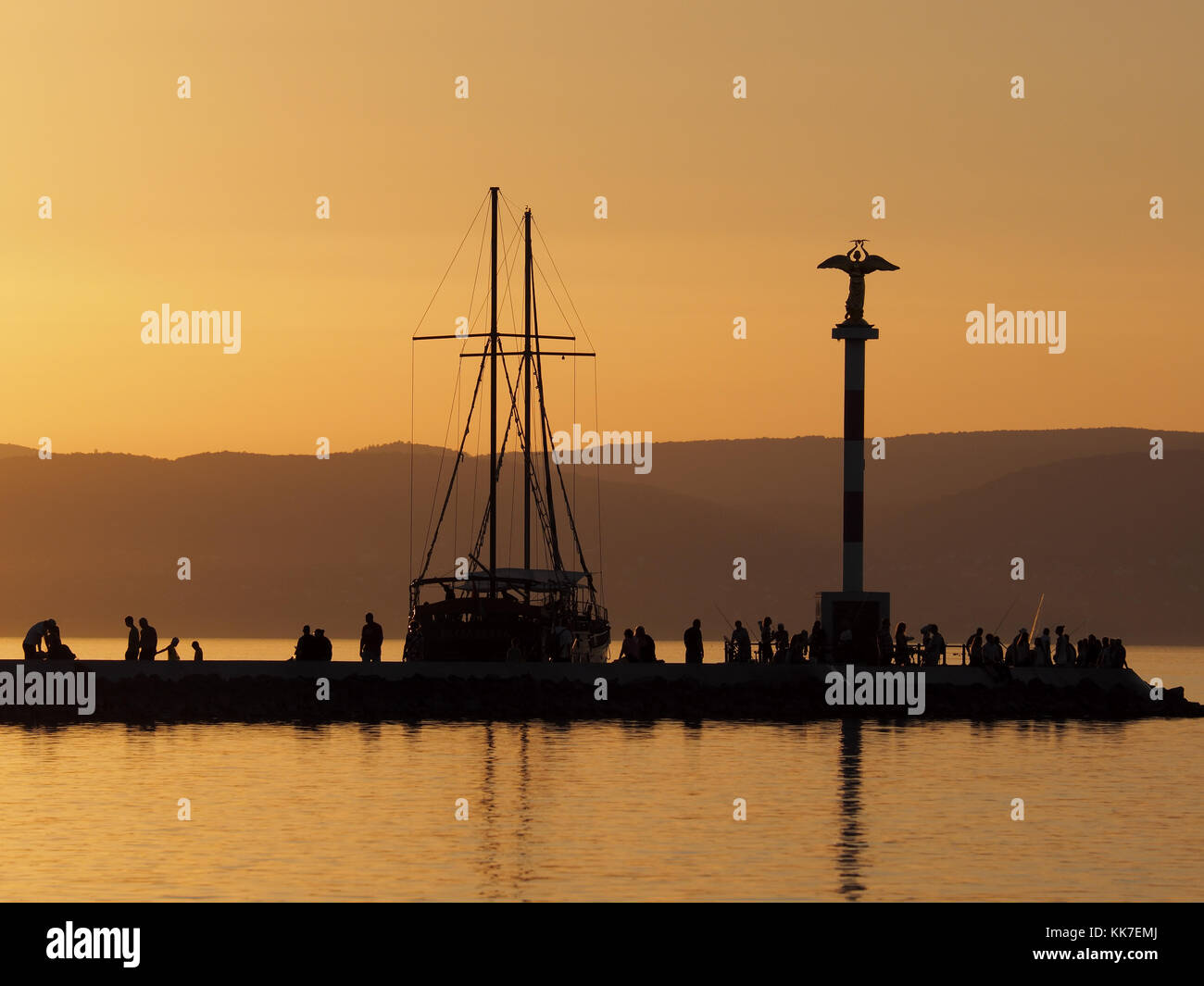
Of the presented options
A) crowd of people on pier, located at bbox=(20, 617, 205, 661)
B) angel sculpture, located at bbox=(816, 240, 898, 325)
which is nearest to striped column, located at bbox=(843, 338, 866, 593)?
angel sculpture, located at bbox=(816, 240, 898, 325)

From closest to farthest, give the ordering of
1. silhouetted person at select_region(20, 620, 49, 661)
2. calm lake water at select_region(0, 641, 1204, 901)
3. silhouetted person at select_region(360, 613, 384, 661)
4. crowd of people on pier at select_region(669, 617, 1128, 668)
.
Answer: calm lake water at select_region(0, 641, 1204, 901) < silhouetted person at select_region(20, 620, 49, 661) < silhouetted person at select_region(360, 613, 384, 661) < crowd of people on pier at select_region(669, 617, 1128, 668)

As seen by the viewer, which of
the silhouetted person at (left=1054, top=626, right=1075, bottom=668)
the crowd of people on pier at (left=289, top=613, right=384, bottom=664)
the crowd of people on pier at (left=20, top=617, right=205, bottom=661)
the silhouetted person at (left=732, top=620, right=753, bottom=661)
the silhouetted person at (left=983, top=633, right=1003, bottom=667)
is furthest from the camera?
the silhouetted person at (left=1054, top=626, right=1075, bottom=668)

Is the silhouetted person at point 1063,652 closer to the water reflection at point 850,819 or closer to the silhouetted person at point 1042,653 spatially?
the silhouetted person at point 1042,653

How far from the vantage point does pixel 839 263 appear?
59.9 m

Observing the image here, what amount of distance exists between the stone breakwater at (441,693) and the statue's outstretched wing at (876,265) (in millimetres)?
11959

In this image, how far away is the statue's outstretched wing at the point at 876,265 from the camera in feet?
196

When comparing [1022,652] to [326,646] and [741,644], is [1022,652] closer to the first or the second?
[741,644]

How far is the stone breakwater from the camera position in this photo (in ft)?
→ 177

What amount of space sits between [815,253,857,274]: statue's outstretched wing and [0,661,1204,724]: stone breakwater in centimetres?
1194

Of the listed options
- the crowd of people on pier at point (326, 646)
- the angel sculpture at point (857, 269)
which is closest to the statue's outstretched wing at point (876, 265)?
the angel sculpture at point (857, 269)

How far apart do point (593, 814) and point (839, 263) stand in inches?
1171

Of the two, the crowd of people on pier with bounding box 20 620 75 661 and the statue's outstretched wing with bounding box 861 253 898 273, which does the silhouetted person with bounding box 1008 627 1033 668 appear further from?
the crowd of people on pier with bounding box 20 620 75 661

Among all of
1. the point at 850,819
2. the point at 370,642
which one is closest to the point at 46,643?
the point at 370,642
